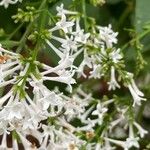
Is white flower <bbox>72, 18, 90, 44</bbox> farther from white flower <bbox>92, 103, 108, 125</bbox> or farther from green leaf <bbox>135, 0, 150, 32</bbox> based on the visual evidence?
white flower <bbox>92, 103, 108, 125</bbox>

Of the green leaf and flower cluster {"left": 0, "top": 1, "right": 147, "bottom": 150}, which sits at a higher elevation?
the green leaf

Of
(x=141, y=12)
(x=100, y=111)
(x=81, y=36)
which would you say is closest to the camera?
(x=81, y=36)

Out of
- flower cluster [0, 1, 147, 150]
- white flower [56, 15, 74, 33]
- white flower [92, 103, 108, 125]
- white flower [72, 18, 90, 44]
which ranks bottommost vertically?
white flower [92, 103, 108, 125]

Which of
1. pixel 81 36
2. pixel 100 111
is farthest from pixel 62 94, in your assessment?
A: pixel 100 111

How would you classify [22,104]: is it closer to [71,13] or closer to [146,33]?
[71,13]

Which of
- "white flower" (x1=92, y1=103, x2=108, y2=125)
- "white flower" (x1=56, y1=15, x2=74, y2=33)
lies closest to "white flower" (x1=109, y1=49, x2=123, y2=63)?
"white flower" (x1=56, y1=15, x2=74, y2=33)

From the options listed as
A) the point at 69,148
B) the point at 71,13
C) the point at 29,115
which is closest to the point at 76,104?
the point at 69,148

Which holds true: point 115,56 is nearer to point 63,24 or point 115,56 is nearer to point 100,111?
point 63,24

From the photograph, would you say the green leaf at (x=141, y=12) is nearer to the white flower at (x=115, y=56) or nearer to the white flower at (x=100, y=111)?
the white flower at (x=115, y=56)

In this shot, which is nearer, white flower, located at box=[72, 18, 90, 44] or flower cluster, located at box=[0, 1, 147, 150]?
flower cluster, located at box=[0, 1, 147, 150]
